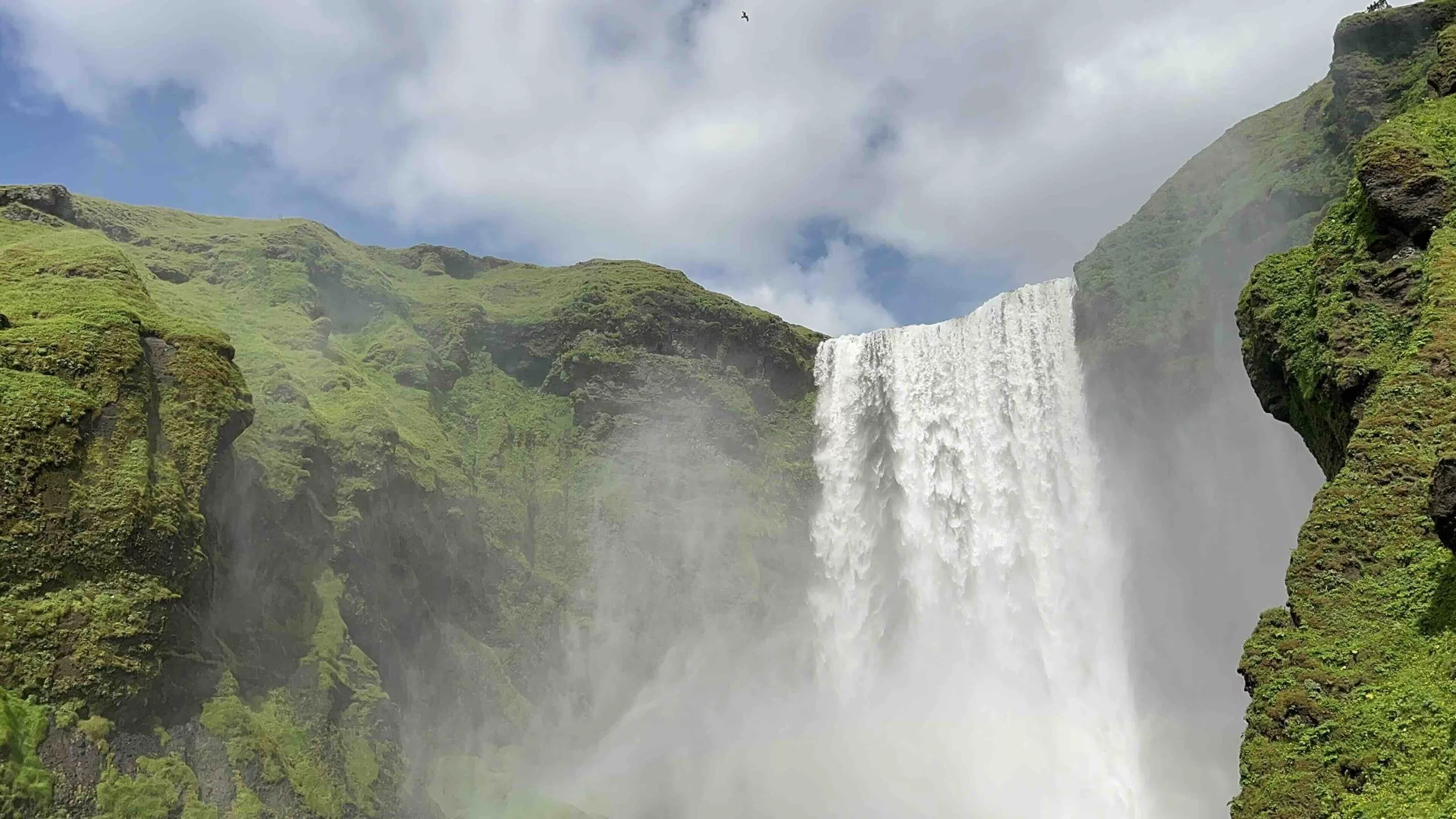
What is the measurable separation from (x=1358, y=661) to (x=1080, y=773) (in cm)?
2916

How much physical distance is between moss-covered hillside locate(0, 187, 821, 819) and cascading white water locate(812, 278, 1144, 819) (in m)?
4.78

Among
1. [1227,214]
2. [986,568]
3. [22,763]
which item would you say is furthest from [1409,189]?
[986,568]

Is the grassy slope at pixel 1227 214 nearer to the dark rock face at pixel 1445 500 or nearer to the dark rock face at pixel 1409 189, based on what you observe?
the dark rock face at pixel 1409 189

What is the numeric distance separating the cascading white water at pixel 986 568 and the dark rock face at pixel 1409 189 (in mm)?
27346

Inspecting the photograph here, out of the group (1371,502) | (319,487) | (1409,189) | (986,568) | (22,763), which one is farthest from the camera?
(986,568)

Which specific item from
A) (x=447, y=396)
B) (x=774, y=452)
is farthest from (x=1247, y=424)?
(x=447, y=396)

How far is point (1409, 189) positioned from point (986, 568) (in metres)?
31.4

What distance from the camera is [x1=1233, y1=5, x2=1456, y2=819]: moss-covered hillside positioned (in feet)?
35.3

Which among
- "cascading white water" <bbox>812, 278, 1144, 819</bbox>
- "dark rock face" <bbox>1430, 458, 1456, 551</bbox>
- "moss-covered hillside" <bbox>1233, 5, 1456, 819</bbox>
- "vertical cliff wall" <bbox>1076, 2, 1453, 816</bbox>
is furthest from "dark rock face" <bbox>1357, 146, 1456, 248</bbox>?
"cascading white water" <bbox>812, 278, 1144, 819</bbox>

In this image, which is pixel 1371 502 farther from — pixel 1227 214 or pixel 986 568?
pixel 1227 214

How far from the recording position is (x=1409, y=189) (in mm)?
16453

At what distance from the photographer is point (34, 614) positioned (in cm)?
1791

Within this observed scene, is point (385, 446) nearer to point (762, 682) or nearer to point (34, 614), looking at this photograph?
point (34, 614)

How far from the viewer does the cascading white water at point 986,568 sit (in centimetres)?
3912
